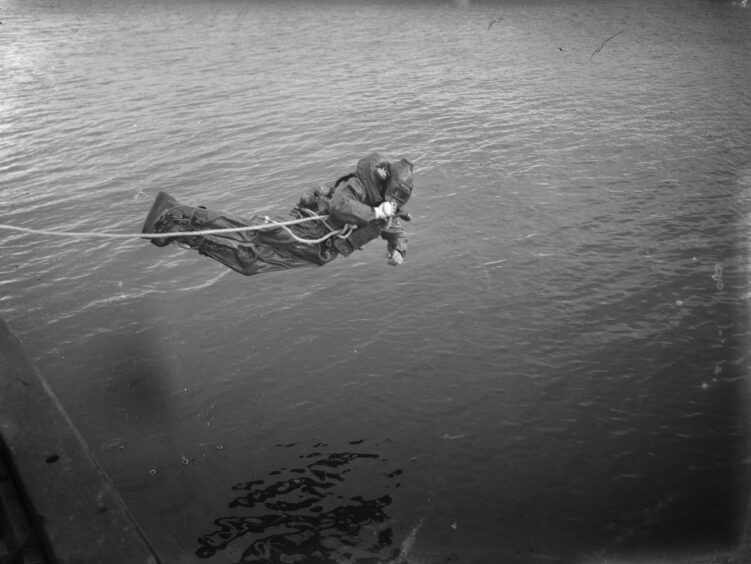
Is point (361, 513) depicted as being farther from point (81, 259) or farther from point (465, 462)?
point (81, 259)

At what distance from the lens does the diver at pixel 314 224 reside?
9.53m

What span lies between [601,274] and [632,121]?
33.7ft

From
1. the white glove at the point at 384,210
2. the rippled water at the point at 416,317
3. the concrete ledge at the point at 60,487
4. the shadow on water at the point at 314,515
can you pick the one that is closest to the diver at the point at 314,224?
the white glove at the point at 384,210

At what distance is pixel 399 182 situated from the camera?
9.66m

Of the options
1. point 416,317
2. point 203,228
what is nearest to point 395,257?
point 203,228

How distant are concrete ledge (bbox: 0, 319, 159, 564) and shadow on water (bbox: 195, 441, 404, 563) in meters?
2.94

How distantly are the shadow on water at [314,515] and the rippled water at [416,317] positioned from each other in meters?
0.04

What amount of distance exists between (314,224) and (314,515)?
→ 419cm

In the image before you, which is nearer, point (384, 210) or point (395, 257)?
point (384, 210)

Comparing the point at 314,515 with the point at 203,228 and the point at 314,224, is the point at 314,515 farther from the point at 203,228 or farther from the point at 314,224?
the point at 203,228

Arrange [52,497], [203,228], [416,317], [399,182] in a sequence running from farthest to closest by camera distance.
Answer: [416,317], [399,182], [203,228], [52,497]

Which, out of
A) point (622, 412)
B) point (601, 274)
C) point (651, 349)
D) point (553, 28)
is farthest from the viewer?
point (553, 28)

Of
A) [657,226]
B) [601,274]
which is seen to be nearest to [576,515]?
[601,274]

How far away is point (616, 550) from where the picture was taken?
922cm
